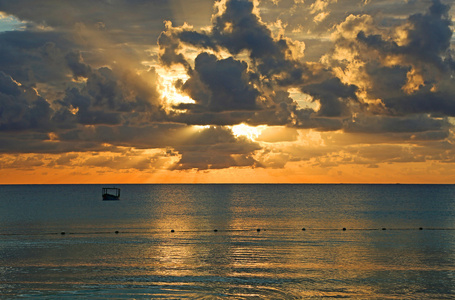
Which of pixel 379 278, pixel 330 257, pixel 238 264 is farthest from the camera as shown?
pixel 330 257

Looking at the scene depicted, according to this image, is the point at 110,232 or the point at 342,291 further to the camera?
the point at 110,232

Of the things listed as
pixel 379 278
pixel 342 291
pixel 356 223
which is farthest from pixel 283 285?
pixel 356 223

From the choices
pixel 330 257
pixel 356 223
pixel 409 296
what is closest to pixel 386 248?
pixel 330 257

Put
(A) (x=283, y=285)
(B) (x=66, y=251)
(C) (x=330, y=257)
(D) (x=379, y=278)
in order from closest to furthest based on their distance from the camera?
1. (A) (x=283, y=285)
2. (D) (x=379, y=278)
3. (C) (x=330, y=257)
4. (B) (x=66, y=251)

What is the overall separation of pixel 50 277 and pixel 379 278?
34808mm

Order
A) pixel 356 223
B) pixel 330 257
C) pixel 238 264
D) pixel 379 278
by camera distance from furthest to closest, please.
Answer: pixel 356 223
pixel 330 257
pixel 238 264
pixel 379 278

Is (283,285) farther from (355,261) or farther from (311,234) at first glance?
(311,234)

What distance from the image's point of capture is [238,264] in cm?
6575

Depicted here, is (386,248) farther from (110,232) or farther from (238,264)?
(110,232)

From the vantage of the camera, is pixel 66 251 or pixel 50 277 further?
pixel 66 251

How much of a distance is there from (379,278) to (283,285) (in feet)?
36.9

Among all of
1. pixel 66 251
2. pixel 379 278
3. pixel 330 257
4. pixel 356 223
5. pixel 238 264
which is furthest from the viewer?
pixel 356 223

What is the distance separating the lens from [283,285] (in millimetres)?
53906

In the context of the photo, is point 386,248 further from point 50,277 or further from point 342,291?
point 50,277
